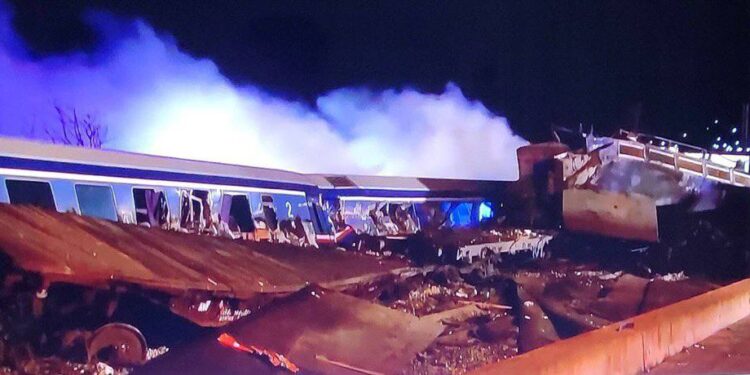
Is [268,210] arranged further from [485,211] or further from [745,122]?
[745,122]

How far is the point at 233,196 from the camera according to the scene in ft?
7.55

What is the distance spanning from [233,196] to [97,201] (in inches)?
14.5

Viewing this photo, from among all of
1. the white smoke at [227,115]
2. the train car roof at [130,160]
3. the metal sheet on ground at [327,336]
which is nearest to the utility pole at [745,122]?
the white smoke at [227,115]

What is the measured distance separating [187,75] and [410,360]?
1.05m

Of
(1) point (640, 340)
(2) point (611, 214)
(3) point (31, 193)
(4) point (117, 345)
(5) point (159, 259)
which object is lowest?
(1) point (640, 340)

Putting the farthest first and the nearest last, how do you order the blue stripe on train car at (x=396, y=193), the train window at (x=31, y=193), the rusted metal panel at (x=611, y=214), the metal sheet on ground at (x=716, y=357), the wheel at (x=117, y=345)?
the metal sheet on ground at (x=716, y=357), the rusted metal panel at (x=611, y=214), the blue stripe on train car at (x=396, y=193), the wheel at (x=117, y=345), the train window at (x=31, y=193)

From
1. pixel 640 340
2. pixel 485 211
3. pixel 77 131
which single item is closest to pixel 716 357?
pixel 640 340

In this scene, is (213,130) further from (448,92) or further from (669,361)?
(669,361)

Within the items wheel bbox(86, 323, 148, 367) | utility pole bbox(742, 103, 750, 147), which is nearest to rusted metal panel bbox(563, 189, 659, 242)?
utility pole bbox(742, 103, 750, 147)

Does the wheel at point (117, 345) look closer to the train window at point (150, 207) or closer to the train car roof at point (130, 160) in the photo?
the train window at point (150, 207)

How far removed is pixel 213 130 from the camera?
235cm

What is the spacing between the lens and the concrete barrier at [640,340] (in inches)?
102

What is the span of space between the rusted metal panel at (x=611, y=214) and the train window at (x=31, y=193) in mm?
1578

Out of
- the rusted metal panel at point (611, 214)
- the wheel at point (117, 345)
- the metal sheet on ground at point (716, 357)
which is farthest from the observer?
the metal sheet on ground at point (716, 357)
